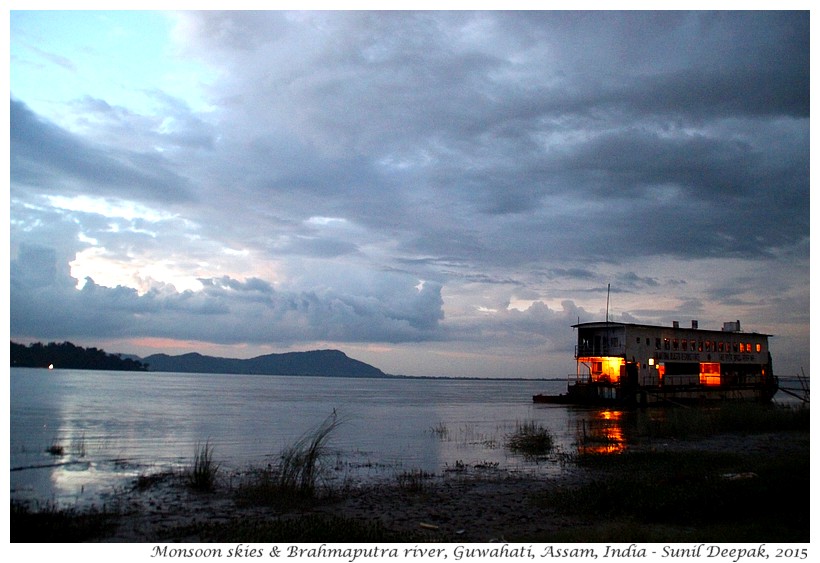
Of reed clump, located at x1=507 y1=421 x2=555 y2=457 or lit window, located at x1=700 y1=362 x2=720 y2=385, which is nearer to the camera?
reed clump, located at x1=507 y1=421 x2=555 y2=457

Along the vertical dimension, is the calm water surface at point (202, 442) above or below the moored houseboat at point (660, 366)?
below

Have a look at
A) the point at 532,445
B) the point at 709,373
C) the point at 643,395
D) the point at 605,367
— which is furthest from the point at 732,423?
the point at 709,373

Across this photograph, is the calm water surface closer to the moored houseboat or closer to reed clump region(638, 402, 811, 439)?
Answer: reed clump region(638, 402, 811, 439)

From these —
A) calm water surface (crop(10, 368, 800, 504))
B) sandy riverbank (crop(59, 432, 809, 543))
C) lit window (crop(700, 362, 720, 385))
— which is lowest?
calm water surface (crop(10, 368, 800, 504))

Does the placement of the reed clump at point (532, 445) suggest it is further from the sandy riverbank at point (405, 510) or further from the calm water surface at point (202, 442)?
the sandy riverbank at point (405, 510)

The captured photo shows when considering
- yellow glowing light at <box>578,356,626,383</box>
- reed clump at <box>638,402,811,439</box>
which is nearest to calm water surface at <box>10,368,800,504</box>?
→ reed clump at <box>638,402,811,439</box>

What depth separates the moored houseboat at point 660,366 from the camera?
60969mm

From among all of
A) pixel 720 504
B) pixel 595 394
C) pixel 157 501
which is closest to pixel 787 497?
pixel 720 504

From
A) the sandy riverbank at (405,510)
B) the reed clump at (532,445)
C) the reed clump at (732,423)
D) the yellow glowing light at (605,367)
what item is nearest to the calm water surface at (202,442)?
the reed clump at (532,445)

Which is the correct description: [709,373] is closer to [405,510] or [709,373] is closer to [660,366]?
[660,366]

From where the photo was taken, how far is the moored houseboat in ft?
200

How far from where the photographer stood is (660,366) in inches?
2544
